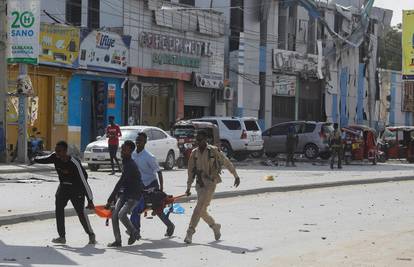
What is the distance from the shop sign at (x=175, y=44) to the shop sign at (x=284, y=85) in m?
6.59

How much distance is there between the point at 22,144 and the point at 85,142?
23.6 ft

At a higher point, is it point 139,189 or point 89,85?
point 89,85

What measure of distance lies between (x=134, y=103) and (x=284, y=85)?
12450 mm

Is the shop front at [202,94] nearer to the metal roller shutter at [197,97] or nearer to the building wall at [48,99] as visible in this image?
the metal roller shutter at [197,97]

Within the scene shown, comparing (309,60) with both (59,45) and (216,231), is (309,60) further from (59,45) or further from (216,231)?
(216,231)

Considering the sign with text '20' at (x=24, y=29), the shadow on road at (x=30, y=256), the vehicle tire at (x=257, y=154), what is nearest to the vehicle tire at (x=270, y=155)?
the vehicle tire at (x=257, y=154)

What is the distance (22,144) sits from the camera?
84.6 ft

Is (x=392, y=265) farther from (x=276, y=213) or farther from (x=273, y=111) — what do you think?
(x=273, y=111)

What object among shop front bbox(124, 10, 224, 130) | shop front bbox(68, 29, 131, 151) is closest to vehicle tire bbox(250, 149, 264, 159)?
shop front bbox(124, 10, 224, 130)

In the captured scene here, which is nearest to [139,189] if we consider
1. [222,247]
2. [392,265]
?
[222,247]

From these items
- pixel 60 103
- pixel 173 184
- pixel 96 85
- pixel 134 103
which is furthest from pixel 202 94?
pixel 173 184

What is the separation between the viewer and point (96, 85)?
32.8 m

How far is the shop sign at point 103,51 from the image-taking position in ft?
102

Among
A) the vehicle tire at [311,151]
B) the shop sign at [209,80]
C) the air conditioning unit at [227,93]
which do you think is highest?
the shop sign at [209,80]
